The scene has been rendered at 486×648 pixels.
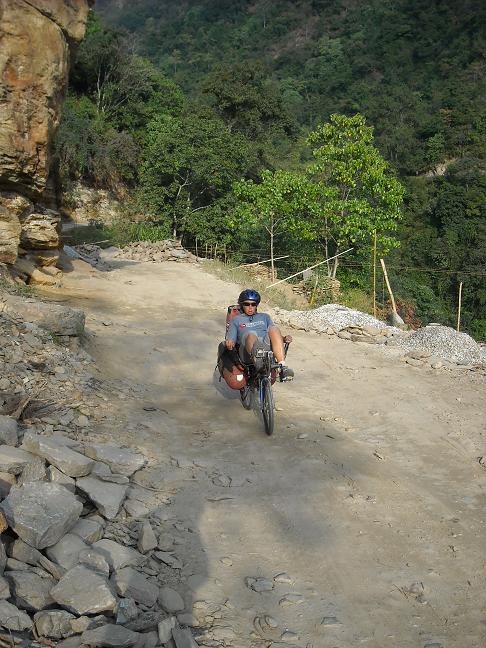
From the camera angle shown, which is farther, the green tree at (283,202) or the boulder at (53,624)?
the green tree at (283,202)

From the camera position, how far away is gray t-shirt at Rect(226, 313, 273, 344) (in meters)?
5.89

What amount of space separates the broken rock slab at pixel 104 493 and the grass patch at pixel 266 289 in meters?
10.2

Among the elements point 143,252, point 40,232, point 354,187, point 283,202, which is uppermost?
point 354,187

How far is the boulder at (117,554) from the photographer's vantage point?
10.5ft

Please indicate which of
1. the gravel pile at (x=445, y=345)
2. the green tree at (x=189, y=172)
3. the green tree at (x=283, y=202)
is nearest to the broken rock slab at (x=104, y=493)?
the gravel pile at (x=445, y=345)

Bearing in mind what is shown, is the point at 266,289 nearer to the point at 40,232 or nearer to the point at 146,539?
the point at 40,232

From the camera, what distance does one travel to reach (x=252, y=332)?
5832 millimetres

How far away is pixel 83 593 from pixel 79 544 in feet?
1.61

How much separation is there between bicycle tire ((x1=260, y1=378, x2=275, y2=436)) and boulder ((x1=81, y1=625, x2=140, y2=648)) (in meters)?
3.02

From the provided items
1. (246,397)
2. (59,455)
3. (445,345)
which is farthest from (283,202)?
(59,455)

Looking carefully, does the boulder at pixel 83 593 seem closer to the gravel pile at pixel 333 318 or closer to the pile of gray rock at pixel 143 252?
the gravel pile at pixel 333 318

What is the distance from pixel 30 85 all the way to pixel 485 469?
29.5 feet

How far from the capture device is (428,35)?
64250 millimetres

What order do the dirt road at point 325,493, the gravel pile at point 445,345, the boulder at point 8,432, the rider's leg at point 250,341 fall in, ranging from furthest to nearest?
1. the gravel pile at point 445,345
2. the rider's leg at point 250,341
3. the boulder at point 8,432
4. the dirt road at point 325,493
